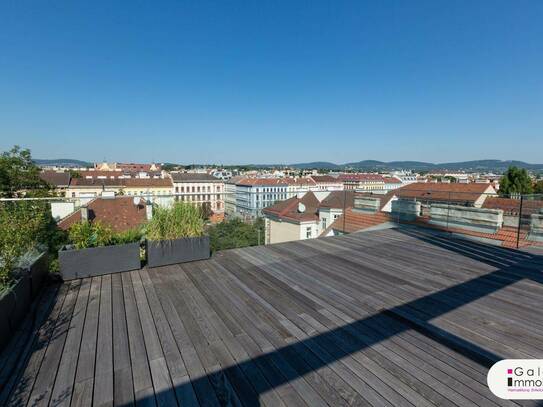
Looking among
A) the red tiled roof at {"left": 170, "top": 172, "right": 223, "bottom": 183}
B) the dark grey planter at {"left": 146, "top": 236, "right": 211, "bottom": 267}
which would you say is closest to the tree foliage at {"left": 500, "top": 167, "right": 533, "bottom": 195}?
the dark grey planter at {"left": 146, "top": 236, "right": 211, "bottom": 267}

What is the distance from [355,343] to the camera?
1688 mm

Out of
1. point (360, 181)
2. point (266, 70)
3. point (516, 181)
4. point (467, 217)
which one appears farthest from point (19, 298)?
point (360, 181)

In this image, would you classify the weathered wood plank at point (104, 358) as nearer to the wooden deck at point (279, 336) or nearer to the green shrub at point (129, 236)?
the wooden deck at point (279, 336)

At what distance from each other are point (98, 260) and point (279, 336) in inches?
87.2

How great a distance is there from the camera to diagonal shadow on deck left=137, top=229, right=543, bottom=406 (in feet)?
4.25

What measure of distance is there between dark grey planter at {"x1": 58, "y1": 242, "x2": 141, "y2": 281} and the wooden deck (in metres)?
0.12

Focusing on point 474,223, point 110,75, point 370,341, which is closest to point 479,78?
point 474,223

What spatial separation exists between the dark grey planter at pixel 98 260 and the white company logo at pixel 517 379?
3.14m

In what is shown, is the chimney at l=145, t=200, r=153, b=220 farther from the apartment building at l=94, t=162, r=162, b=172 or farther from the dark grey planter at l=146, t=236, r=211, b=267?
the apartment building at l=94, t=162, r=162, b=172

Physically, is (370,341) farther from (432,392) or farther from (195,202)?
(195,202)

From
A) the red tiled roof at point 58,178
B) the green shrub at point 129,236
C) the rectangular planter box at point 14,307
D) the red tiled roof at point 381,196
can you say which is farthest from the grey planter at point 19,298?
the red tiled roof at point 58,178

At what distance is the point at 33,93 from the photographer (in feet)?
49.7

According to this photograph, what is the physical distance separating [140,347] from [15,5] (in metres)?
9.83

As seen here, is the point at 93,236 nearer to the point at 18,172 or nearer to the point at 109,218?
the point at 109,218
